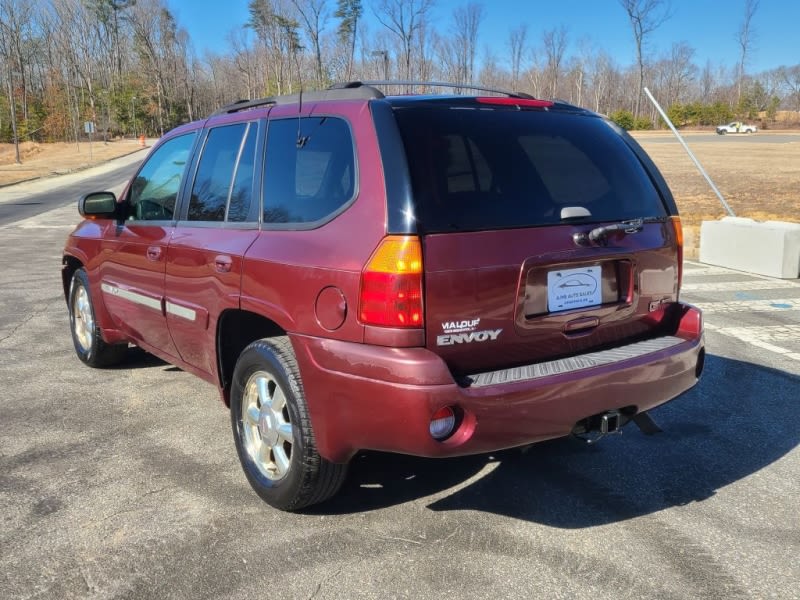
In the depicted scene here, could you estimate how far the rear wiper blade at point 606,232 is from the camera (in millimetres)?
2959

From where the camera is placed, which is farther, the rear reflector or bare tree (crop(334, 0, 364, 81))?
bare tree (crop(334, 0, 364, 81))

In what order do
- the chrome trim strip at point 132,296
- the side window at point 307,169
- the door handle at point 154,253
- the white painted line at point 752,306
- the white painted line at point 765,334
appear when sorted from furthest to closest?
the white painted line at point 752,306 < the white painted line at point 765,334 < the chrome trim strip at point 132,296 < the door handle at point 154,253 < the side window at point 307,169

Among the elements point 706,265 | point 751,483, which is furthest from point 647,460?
point 706,265

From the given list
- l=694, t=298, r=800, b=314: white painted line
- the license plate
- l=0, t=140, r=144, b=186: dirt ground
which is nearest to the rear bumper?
the license plate

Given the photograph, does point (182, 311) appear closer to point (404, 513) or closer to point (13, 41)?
point (404, 513)

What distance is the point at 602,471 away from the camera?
11.9ft

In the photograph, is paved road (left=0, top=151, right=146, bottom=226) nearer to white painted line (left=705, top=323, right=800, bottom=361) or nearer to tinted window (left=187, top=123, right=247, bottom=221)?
tinted window (left=187, top=123, right=247, bottom=221)

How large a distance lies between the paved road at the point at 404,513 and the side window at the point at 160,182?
1.28m

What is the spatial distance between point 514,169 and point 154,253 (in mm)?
2277

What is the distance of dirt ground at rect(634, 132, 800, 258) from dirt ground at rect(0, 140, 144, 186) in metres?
32.4

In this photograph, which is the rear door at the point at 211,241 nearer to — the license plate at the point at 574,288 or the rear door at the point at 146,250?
the rear door at the point at 146,250

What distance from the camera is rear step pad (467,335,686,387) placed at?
271cm

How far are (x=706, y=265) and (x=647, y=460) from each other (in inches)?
296

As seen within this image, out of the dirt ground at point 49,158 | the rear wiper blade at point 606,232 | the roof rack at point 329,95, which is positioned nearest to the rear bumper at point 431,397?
the rear wiper blade at point 606,232
